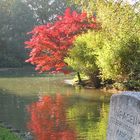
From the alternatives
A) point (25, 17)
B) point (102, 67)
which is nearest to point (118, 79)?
point (102, 67)

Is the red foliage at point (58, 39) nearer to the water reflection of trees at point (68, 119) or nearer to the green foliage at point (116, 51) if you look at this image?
the green foliage at point (116, 51)

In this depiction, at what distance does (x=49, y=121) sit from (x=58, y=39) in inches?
622

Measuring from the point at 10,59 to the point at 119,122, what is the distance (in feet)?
155

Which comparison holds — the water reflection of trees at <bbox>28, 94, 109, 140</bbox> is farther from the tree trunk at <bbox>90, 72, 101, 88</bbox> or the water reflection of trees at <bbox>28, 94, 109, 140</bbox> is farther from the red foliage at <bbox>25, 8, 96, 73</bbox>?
the red foliage at <bbox>25, 8, 96, 73</bbox>

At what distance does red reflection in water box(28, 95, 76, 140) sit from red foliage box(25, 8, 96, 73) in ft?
30.7

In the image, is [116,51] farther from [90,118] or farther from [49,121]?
[49,121]

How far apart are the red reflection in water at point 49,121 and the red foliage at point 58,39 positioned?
30.7 feet

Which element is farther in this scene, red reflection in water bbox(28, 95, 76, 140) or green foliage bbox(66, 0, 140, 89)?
green foliage bbox(66, 0, 140, 89)

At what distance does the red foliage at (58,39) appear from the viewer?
1089 inches

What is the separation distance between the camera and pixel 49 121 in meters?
12.8

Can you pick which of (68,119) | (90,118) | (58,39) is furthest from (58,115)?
(58,39)

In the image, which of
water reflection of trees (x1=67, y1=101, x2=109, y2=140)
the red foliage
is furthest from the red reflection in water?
the red foliage

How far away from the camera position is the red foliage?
90.7 feet

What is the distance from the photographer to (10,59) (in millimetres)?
51094
